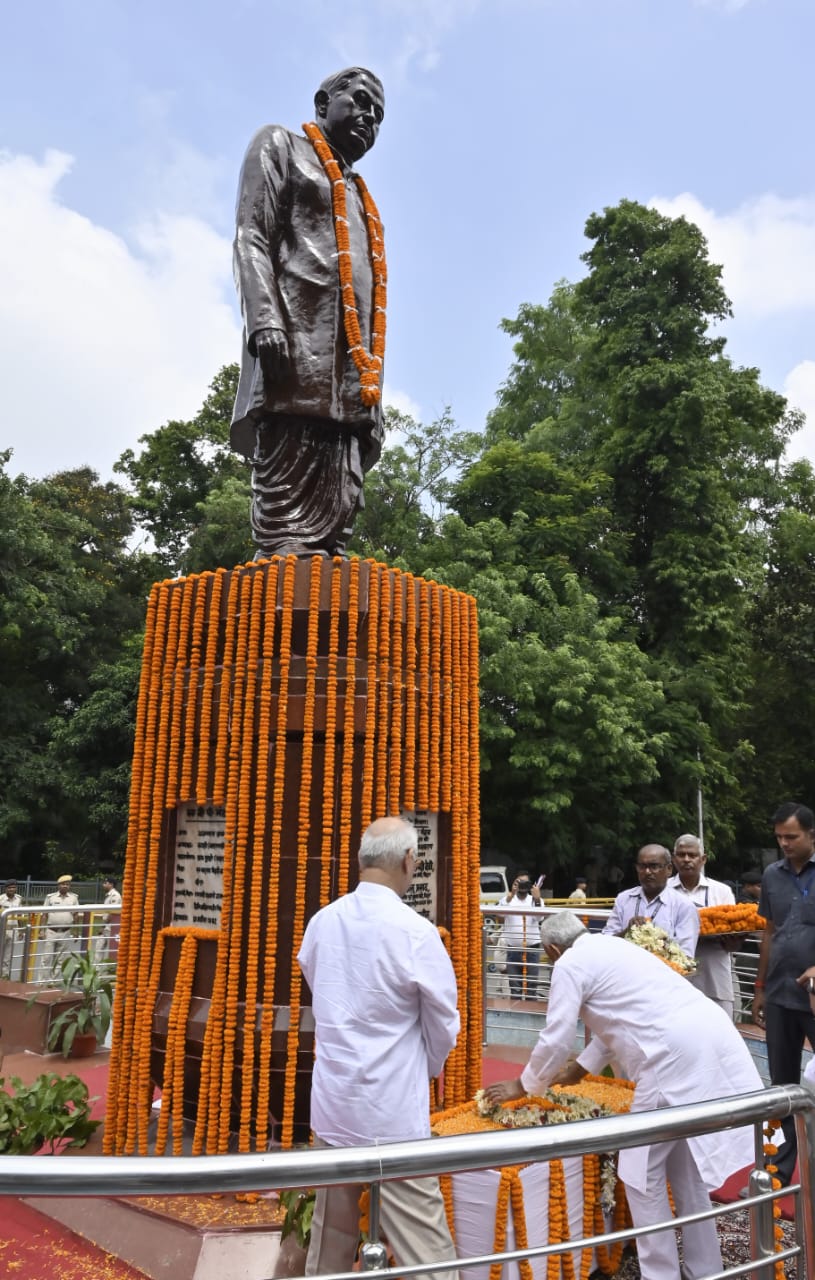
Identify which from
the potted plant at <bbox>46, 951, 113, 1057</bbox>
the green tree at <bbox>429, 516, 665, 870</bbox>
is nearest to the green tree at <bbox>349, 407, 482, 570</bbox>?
the green tree at <bbox>429, 516, 665, 870</bbox>

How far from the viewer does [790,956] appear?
172 inches

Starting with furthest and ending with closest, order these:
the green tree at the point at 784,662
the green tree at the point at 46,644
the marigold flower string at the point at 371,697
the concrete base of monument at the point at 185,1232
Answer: the green tree at the point at 784,662
the green tree at the point at 46,644
the marigold flower string at the point at 371,697
the concrete base of monument at the point at 185,1232

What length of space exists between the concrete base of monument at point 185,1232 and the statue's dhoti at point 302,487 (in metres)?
3.05

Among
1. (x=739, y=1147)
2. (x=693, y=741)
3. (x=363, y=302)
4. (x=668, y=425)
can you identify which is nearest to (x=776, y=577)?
(x=668, y=425)

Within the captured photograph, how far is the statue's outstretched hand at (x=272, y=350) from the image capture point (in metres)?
5.07

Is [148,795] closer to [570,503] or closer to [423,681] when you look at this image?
[423,681]

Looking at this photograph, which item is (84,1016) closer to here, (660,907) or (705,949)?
(660,907)

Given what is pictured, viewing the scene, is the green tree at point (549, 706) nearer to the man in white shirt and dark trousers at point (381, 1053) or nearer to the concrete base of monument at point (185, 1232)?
the concrete base of monument at point (185, 1232)

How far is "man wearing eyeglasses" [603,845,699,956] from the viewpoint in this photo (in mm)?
5312

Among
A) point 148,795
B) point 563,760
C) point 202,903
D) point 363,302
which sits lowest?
point 202,903

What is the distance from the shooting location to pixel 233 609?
4.80 metres

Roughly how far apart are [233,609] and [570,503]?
14784 millimetres

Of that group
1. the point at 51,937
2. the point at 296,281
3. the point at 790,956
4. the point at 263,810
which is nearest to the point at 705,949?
the point at 790,956

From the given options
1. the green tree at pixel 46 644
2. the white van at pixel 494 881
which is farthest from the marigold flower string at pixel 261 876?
the green tree at pixel 46 644
